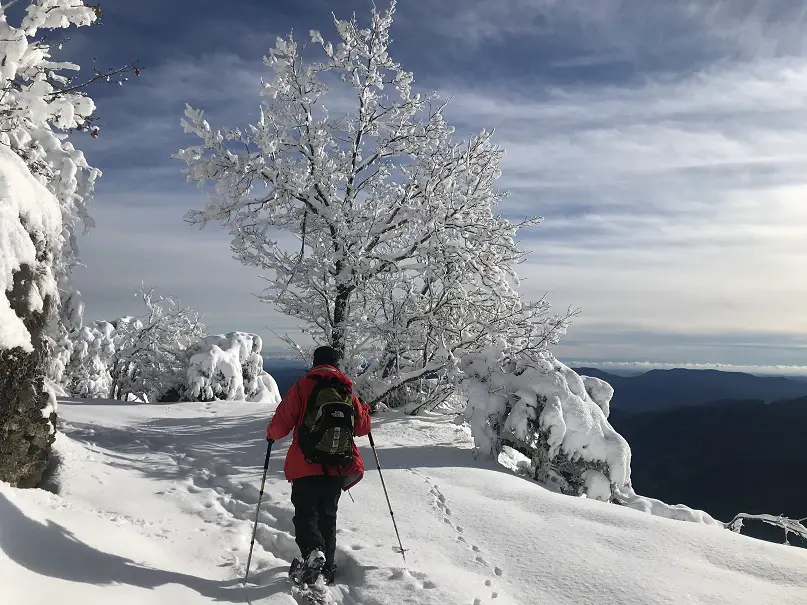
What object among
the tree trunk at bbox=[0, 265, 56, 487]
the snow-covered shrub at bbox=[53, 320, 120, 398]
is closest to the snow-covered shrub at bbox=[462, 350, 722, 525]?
the tree trunk at bbox=[0, 265, 56, 487]

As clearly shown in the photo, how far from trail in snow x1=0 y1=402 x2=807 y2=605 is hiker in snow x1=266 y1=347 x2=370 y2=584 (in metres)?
0.47

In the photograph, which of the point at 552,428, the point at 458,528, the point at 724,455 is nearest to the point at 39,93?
the point at 458,528

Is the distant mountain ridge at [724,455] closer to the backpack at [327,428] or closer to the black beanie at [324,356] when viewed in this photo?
the black beanie at [324,356]

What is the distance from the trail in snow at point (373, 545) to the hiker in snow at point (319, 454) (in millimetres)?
474

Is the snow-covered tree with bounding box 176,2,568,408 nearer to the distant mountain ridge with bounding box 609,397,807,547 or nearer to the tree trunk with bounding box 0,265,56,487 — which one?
the tree trunk with bounding box 0,265,56,487

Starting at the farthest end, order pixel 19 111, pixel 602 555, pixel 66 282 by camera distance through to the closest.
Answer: pixel 66 282 → pixel 602 555 → pixel 19 111

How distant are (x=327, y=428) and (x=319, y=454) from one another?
25 cm

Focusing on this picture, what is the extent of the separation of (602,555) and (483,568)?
3.98 ft

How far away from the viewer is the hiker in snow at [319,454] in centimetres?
479

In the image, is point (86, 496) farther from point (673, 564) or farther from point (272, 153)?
point (272, 153)

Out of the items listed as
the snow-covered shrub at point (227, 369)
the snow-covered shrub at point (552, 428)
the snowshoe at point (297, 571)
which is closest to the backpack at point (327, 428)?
the snowshoe at point (297, 571)

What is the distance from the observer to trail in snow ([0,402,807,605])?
168 inches

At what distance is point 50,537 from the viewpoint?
432 centimetres

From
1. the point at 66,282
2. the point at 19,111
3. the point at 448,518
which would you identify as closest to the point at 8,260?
the point at 19,111
